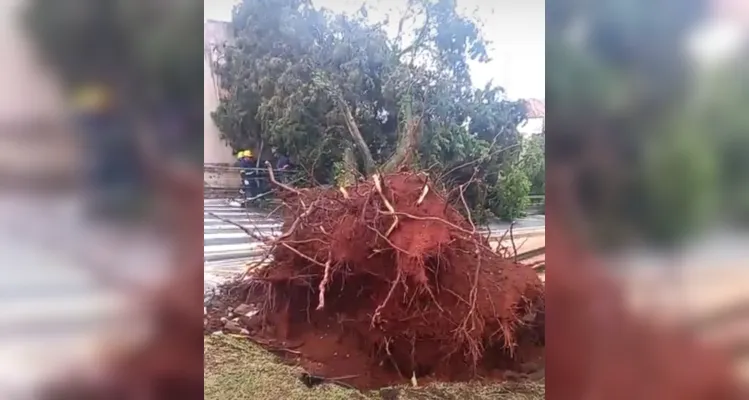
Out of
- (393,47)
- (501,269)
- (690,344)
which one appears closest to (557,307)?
(501,269)

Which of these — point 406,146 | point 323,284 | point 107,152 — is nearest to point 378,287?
point 323,284

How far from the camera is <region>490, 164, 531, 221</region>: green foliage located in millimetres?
1334

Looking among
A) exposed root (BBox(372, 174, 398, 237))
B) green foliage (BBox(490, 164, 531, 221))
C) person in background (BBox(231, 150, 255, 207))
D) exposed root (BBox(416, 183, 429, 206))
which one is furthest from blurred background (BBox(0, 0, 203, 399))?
green foliage (BBox(490, 164, 531, 221))

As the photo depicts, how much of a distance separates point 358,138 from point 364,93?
0.11 m

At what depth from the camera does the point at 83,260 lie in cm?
126

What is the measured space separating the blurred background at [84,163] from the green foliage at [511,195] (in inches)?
29.6

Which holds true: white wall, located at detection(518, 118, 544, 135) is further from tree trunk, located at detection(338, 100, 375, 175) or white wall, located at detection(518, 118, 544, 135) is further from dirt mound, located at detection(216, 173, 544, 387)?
tree trunk, located at detection(338, 100, 375, 175)

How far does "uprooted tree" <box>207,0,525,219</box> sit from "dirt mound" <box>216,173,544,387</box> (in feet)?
0.27

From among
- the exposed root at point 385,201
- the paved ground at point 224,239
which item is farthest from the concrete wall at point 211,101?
the exposed root at point 385,201

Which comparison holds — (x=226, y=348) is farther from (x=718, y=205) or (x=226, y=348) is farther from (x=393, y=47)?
(x=718, y=205)

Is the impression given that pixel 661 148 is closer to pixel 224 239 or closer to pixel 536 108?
pixel 536 108

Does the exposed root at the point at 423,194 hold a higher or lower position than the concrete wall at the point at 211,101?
lower

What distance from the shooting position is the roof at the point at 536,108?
1.34 m

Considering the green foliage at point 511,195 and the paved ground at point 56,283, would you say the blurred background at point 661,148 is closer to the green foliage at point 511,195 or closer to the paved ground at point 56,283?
the green foliage at point 511,195
